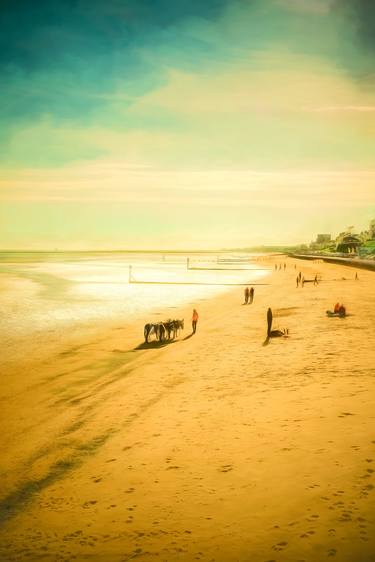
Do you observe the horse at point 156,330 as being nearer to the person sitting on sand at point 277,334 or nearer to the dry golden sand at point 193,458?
the dry golden sand at point 193,458

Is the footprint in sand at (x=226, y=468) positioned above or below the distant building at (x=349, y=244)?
below

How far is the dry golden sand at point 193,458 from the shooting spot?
5.70 m

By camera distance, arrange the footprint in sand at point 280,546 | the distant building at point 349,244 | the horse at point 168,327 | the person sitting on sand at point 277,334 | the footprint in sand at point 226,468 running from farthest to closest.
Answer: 1. the distant building at point 349,244
2. the horse at point 168,327
3. the person sitting on sand at point 277,334
4. the footprint in sand at point 226,468
5. the footprint in sand at point 280,546

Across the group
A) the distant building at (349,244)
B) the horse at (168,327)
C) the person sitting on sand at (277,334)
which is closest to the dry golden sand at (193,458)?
the person sitting on sand at (277,334)

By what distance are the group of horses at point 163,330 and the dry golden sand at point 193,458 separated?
376cm

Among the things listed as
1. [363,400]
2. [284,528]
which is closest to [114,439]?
[284,528]

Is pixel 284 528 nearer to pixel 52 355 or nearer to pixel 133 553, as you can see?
pixel 133 553

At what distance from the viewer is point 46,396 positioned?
12.3 metres

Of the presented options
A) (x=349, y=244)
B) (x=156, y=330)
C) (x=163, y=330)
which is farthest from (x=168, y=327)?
(x=349, y=244)

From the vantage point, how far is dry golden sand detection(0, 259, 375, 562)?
5699 millimetres

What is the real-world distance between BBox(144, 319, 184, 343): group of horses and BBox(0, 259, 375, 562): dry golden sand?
376cm

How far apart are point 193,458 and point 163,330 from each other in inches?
466

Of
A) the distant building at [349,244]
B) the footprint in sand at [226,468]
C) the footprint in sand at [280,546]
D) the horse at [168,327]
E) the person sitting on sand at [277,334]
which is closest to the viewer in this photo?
the footprint in sand at [280,546]

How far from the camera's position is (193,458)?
8.01 m
